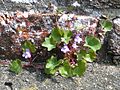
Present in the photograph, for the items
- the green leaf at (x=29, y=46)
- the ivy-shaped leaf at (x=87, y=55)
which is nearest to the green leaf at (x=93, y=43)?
the ivy-shaped leaf at (x=87, y=55)

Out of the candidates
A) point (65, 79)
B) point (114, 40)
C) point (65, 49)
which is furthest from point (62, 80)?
point (114, 40)

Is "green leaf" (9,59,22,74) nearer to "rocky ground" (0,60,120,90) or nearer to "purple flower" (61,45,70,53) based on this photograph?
"rocky ground" (0,60,120,90)

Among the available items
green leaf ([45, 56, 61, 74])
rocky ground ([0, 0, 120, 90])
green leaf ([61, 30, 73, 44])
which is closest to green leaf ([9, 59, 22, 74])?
rocky ground ([0, 0, 120, 90])

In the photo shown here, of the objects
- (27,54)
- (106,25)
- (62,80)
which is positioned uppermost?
(106,25)

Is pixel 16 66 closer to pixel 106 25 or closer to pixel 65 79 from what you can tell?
pixel 65 79

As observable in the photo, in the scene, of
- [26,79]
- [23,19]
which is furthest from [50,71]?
[23,19]

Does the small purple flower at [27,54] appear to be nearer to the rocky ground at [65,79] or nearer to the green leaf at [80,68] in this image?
the rocky ground at [65,79]
